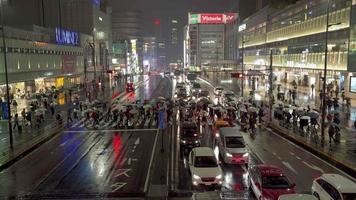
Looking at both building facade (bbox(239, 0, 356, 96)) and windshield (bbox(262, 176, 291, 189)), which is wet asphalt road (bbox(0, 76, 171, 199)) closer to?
windshield (bbox(262, 176, 291, 189))

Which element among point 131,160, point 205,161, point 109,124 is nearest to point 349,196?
point 205,161

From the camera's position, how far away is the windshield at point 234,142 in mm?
22344

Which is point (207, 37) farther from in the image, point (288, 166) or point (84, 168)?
point (84, 168)

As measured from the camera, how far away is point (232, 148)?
2211 centimetres

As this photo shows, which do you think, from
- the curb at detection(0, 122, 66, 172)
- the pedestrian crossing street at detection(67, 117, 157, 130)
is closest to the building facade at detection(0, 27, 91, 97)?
the pedestrian crossing street at detection(67, 117, 157, 130)

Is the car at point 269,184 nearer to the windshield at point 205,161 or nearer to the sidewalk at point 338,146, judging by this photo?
the windshield at point 205,161

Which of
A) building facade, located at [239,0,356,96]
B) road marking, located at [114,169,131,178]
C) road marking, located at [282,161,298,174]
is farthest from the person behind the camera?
building facade, located at [239,0,356,96]

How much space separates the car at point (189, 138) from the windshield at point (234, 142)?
9.88ft

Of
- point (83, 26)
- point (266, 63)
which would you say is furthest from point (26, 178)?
point (83, 26)

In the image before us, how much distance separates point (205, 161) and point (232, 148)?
342 centimetres

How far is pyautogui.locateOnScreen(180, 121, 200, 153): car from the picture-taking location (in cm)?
2497

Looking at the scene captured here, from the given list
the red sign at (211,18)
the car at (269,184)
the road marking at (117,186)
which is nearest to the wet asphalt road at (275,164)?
the car at (269,184)

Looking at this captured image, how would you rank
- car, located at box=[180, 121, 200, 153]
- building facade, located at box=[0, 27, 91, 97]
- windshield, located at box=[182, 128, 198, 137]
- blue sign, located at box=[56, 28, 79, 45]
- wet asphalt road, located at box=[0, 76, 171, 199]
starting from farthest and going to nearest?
blue sign, located at box=[56, 28, 79, 45] → building facade, located at box=[0, 27, 91, 97] → windshield, located at box=[182, 128, 198, 137] → car, located at box=[180, 121, 200, 153] → wet asphalt road, located at box=[0, 76, 171, 199]

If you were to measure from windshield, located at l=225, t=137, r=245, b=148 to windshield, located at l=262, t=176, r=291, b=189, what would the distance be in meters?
6.39
